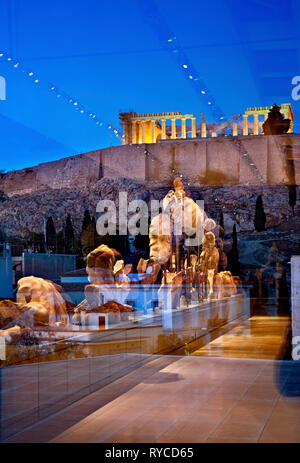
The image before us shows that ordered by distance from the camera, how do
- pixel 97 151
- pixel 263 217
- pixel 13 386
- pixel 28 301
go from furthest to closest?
1. pixel 97 151
2. pixel 263 217
3. pixel 28 301
4. pixel 13 386

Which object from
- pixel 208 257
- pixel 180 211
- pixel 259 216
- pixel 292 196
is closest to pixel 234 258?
pixel 259 216

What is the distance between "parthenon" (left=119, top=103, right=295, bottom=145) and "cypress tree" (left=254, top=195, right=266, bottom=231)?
814cm

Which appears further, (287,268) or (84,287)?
(287,268)

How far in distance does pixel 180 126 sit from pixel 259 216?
39.1ft

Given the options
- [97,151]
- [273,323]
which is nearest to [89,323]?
[273,323]

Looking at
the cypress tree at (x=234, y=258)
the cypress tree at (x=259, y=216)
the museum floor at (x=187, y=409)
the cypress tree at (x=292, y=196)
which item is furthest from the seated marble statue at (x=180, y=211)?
the cypress tree at (x=292, y=196)

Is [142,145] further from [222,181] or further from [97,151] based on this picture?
[222,181]

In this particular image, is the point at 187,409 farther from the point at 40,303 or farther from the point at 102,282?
the point at 102,282

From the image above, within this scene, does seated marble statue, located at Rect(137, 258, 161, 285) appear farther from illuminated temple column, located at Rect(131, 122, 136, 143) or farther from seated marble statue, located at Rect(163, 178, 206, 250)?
illuminated temple column, located at Rect(131, 122, 136, 143)

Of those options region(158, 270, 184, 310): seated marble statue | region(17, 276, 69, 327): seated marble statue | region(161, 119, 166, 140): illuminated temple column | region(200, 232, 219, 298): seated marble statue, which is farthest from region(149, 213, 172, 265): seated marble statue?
region(161, 119, 166, 140): illuminated temple column

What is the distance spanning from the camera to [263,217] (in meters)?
32.9

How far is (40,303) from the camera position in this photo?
4707 millimetres

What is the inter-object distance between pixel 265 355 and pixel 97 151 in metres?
30.8

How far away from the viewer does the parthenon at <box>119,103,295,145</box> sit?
40.0 meters
